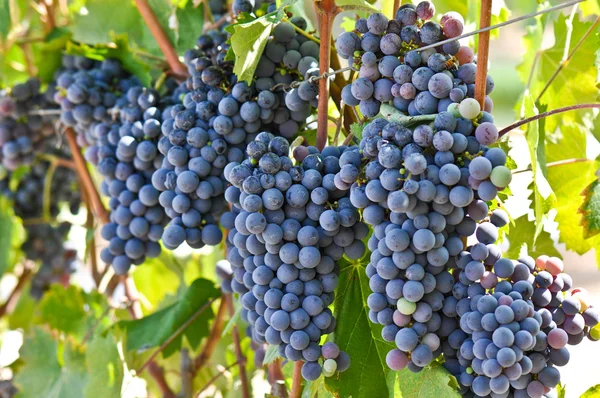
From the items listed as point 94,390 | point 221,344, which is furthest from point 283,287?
point 221,344

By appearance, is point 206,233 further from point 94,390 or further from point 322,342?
point 94,390

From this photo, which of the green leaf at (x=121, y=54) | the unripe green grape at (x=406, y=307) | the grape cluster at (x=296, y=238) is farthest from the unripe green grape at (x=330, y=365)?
the green leaf at (x=121, y=54)

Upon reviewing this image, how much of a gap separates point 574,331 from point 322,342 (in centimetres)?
28

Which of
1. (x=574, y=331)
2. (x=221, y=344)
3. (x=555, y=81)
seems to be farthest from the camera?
(x=221, y=344)

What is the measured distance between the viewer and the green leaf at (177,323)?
108cm

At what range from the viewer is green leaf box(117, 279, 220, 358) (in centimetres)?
108

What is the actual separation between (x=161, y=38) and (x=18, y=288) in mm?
964

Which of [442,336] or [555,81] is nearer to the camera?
[442,336]

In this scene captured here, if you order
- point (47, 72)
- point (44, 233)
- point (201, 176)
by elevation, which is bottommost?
point (44, 233)

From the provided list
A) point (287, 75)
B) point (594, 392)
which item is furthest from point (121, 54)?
point (594, 392)

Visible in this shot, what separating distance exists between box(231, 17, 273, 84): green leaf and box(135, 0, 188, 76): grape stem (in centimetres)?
29

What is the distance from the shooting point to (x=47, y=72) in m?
1.15

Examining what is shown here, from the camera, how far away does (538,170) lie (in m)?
0.69

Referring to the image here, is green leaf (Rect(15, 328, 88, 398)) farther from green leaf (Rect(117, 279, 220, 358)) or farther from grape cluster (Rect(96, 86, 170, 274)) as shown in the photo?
grape cluster (Rect(96, 86, 170, 274))
